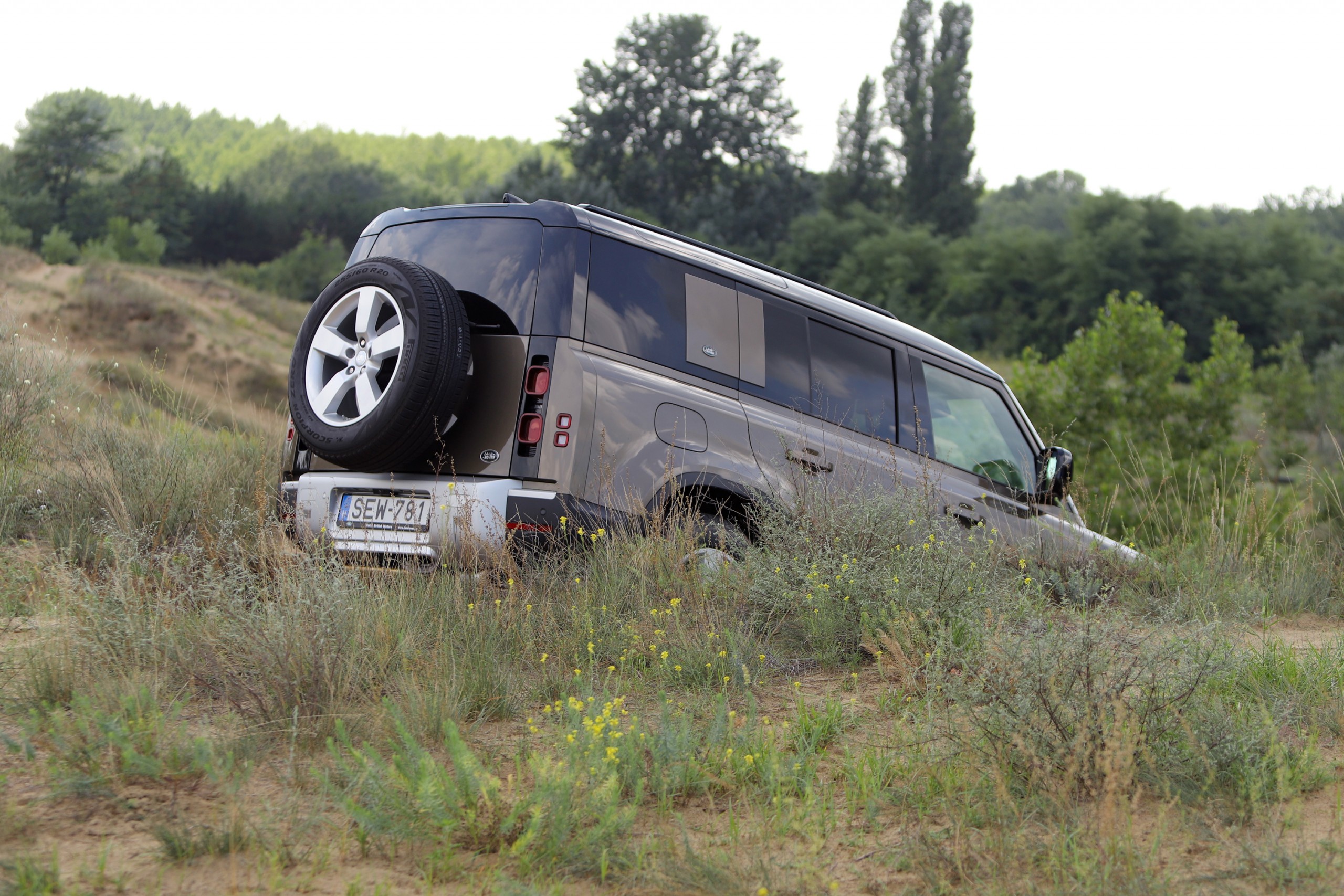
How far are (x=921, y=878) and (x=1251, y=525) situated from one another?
4.75 meters

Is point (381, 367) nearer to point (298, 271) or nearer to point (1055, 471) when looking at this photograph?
A: point (1055, 471)

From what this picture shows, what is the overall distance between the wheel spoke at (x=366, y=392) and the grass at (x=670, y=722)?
1.89 feet

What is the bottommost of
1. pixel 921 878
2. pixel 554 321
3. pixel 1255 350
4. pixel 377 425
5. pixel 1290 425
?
pixel 921 878

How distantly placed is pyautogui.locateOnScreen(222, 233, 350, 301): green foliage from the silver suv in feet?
160

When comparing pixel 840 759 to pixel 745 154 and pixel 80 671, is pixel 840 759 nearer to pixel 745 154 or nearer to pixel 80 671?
pixel 80 671

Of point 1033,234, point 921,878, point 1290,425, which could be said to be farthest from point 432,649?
point 1033,234

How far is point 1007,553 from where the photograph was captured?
16.9ft

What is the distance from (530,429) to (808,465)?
149cm

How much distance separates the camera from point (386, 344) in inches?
168

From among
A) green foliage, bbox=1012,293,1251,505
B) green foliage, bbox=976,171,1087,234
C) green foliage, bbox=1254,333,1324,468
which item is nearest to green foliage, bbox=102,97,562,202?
green foliage, bbox=976,171,1087,234

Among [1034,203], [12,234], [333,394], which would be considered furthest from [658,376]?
[1034,203]

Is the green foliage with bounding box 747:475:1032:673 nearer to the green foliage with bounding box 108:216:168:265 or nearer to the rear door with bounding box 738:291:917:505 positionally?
the rear door with bounding box 738:291:917:505

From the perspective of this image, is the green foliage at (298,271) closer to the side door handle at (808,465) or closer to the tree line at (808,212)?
the tree line at (808,212)

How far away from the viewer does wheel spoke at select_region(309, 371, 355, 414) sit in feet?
14.4
